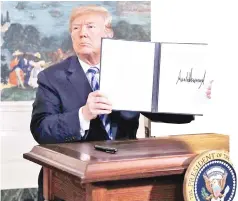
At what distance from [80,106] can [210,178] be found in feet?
2.12

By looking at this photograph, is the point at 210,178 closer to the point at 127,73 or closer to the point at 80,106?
the point at 127,73

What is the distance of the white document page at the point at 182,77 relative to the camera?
1534mm

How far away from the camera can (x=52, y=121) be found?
1.60 meters

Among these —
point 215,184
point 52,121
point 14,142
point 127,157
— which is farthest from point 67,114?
point 14,142

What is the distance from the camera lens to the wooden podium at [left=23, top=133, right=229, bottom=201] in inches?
45.7

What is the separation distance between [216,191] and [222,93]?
5.88 ft

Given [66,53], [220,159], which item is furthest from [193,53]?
[66,53]

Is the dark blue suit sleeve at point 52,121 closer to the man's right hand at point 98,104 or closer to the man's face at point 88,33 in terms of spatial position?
the man's right hand at point 98,104

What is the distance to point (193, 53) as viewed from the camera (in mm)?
1544

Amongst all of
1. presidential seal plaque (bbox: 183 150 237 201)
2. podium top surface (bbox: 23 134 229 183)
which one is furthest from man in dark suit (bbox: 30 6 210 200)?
presidential seal plaque (bbox: 183 150 237 201)

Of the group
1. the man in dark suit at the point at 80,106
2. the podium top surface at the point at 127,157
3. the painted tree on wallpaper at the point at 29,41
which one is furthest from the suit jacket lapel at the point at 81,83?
the painted tree on wallpaper at the point at 29,41

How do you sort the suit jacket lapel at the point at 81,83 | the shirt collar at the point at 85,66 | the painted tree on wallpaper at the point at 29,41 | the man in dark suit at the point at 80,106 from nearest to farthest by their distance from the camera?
the man in dark suit at the point at 80,106, the suit jacket lapel at the point at 81,83, the shirt collar at the point at 85,66, the painted tree on wallpaper at the point at 29,41

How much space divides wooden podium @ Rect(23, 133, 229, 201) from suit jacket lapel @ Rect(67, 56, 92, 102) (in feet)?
1.34

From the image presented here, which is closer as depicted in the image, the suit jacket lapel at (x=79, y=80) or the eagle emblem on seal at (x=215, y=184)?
the eagle emblem on seal at (x=215, y=184)
